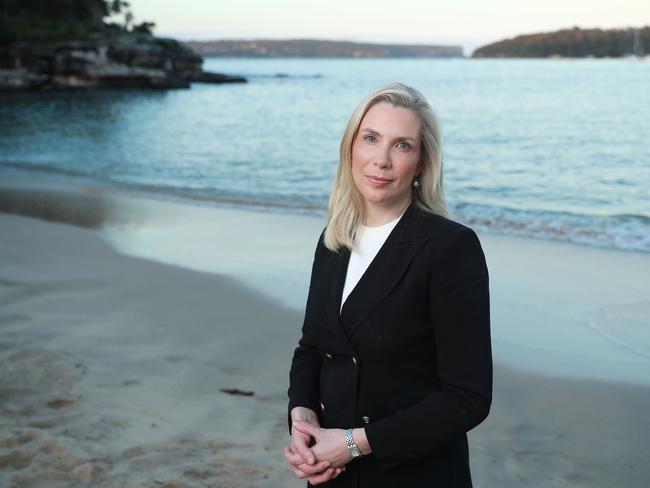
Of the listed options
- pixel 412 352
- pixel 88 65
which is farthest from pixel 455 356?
pixel 88 65

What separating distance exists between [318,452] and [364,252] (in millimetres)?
578

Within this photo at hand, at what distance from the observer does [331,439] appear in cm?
205

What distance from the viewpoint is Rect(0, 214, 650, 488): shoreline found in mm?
3797

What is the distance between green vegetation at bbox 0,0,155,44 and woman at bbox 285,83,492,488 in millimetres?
61765

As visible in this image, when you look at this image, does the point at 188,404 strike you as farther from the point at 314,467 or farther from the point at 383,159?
the point at 383,159

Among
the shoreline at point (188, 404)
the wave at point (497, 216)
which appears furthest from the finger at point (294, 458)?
the wave at point (497, 216)

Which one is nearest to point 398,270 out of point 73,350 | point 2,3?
point 73,350

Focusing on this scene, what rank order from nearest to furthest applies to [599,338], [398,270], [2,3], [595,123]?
[398,270], [599,338], [595,123], [2,3]

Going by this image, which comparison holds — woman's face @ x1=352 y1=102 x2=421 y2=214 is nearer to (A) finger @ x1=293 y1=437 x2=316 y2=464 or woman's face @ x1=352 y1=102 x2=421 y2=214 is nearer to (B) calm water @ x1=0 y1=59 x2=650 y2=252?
(A) finger @ x1=293 y1=437 x2=316 y2=464

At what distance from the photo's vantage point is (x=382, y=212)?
85.8 inches

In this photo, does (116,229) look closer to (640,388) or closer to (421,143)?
(640,388)

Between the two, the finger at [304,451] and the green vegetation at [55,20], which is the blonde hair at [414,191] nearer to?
the finger at [304,451]

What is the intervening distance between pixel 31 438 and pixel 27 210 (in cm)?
855

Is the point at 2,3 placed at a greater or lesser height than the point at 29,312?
greater
